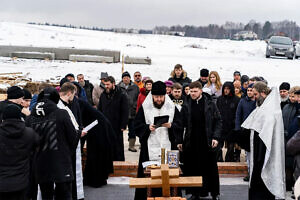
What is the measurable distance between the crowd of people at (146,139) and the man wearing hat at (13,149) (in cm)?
1

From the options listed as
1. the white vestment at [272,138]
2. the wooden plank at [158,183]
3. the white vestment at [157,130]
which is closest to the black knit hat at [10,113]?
the wooden plank at [158,183]

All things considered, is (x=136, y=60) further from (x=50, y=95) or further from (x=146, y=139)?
Answer: (x=50, y=95)

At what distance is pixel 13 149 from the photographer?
5.06m

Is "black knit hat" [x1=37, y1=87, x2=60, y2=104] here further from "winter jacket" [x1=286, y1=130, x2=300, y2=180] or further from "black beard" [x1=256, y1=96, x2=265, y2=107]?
"winter jacket" [x1=286, y1=130, x2=300, y2=180]

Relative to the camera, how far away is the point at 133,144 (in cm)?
1018

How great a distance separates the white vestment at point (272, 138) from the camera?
5.96 meters

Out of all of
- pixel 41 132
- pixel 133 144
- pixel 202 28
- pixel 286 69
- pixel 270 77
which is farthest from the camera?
pixel 202 28

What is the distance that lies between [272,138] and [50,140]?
301 centimetres

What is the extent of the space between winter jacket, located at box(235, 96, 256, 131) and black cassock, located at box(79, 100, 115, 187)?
237cm

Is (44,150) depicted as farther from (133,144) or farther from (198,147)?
(133,144)

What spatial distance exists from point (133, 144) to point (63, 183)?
15.4 feet

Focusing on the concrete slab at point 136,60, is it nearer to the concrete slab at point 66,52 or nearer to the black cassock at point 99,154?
the concrete slab at point 66,52

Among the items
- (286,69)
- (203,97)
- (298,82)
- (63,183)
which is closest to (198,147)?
(203,97)

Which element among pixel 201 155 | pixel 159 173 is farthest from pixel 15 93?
pixel 201 155
